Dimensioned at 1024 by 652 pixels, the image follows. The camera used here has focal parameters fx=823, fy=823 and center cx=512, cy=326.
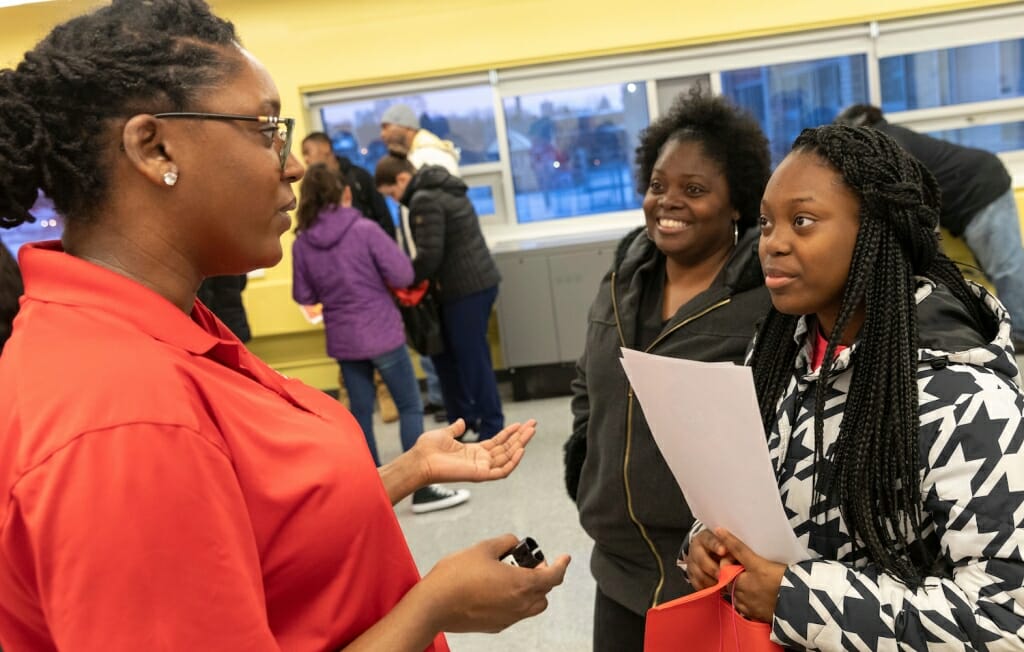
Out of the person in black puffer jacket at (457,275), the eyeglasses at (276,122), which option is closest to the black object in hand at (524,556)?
the eyeglasses at (276,122)

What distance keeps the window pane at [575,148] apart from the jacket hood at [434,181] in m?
1.79

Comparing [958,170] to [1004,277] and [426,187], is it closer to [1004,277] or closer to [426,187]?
[1004,277]

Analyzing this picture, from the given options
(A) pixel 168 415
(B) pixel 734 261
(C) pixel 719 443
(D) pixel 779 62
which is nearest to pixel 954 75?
(D) pixel 779 62

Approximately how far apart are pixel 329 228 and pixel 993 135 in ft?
15.7

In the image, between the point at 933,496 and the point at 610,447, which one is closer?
the point at 933,496

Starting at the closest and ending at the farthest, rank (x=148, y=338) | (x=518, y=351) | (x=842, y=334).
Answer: (x=148, y=338) < (x=842, y=334) < (x=518, y=351)

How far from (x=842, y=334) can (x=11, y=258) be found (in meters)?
1.80

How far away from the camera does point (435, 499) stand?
3.98 m

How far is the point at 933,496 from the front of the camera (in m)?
1.00

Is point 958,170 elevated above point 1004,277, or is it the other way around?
point 958,170

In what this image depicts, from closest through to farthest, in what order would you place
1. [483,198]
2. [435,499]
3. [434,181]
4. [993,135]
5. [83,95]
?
1. [83,95]
2. [435,499]
3. [434,181]
4. [993,135]
5. [483,198]

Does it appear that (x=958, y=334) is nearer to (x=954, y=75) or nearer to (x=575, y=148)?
(x=575, y=148)

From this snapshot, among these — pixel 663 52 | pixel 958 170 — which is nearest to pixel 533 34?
pixel 663 52

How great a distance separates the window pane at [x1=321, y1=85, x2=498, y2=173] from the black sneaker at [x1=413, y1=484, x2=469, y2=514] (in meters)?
2.92
